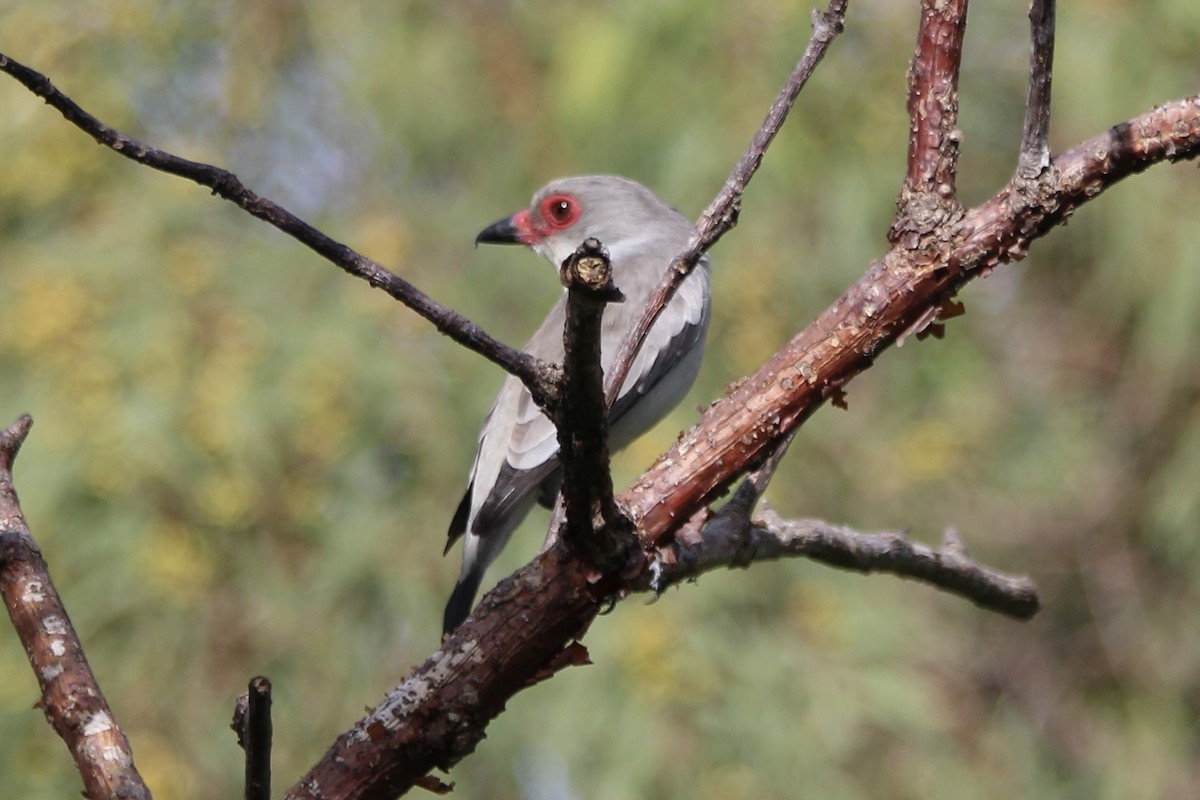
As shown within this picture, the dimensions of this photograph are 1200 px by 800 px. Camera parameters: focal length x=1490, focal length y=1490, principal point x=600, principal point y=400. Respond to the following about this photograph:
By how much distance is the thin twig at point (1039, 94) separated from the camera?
2.51m

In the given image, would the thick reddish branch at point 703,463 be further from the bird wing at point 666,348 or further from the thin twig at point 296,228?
the bird wing at point 666,348

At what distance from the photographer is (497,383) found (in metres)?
7.36

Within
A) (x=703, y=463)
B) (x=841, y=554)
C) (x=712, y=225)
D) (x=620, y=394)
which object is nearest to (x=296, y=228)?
(x=712, y=225)

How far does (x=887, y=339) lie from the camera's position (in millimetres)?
2691

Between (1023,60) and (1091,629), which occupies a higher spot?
(1023,60)

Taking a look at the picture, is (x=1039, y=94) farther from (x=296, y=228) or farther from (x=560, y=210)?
(x=560, y=210)

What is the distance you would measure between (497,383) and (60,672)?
4797mm

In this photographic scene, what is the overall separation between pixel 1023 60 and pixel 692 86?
199 cm

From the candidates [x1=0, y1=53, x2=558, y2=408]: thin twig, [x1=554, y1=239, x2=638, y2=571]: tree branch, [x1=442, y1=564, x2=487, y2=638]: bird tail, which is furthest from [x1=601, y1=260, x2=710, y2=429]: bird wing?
[x1=0, y1=53, x2=558, y2=408]: thin twig

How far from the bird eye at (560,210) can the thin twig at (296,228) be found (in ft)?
14.3

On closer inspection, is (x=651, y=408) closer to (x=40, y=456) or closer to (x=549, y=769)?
(x=549, y=769)

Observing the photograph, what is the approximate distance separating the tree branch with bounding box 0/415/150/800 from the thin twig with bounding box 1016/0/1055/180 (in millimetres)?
1815

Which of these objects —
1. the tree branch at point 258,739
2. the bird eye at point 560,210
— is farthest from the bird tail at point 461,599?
the tree branch at point 258,739

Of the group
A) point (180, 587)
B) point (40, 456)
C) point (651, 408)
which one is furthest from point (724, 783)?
point (40, 456)
